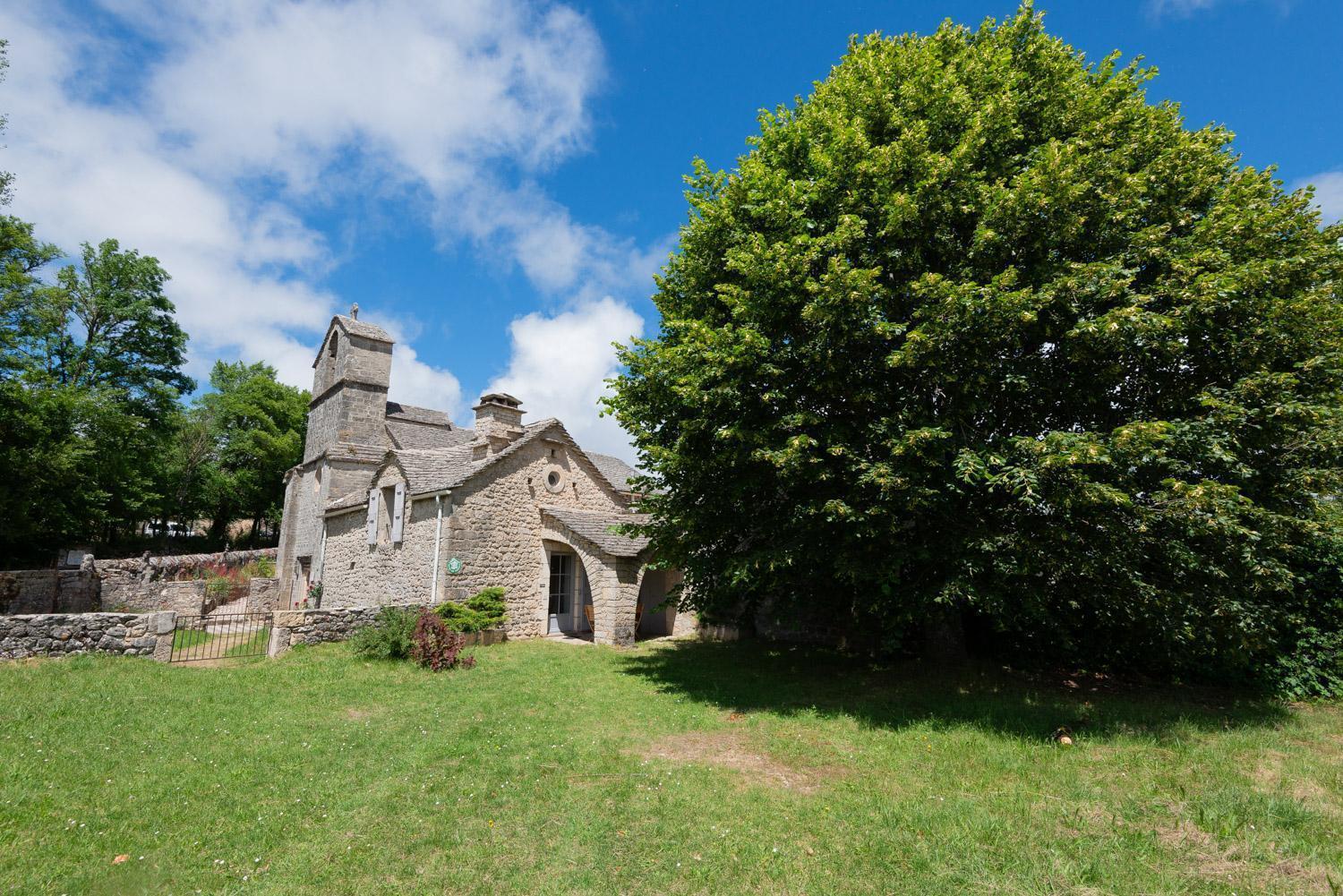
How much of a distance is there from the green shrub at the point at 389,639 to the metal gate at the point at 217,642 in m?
2.46

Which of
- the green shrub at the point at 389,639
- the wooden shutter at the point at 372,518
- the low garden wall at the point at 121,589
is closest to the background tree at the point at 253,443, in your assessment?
the low garden wall at the point at 121,589

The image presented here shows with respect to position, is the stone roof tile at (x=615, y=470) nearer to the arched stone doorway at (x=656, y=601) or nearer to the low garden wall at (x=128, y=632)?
the arched stone doorway at (x=656, y=601)

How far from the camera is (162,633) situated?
512 inches

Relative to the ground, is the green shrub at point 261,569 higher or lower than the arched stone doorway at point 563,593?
higher

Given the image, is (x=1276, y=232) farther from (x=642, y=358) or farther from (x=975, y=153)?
(x=642, y=358)

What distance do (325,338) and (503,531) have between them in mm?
15790

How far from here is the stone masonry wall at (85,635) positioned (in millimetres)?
11945

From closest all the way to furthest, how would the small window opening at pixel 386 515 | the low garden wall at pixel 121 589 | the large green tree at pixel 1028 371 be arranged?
1. the large green tree at pixel 1028 371
2. the small window opening at pixel 386 515
3. the low garden wall at pixel 121 589

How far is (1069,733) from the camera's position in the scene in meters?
7.84

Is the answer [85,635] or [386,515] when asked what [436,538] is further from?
[85,635]

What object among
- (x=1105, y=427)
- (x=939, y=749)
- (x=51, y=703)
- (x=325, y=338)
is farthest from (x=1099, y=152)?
(x=325, y=338)

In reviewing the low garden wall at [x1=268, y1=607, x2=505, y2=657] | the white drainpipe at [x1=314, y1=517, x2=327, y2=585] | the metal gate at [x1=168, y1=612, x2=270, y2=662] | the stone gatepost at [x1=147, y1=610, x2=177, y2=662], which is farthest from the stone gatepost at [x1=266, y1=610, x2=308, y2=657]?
the white drainpipe at [x1=314, y1=517, x2=327, y2=585]

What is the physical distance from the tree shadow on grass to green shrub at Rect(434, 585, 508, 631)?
4.04 m

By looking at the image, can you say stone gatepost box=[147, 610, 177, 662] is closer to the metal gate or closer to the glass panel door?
the metal gate
